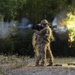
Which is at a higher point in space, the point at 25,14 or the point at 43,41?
the point at 25,14

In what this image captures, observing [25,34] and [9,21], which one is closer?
[25,34]

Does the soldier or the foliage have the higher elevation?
the foliage

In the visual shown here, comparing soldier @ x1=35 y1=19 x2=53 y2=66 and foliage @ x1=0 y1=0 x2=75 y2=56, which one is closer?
soldier @ x1=35 y1=19 x2=53 y2=66

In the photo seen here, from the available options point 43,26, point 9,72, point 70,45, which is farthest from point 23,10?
point 9,72

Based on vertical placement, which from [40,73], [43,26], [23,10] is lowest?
[40,73]

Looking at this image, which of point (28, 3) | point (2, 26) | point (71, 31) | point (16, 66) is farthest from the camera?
point (28, 3)

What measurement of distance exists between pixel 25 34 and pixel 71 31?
9.52 ft

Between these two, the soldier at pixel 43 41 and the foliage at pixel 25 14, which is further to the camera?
the foliage at pixel 25 14

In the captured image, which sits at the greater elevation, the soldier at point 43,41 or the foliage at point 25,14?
the foliage at point 25,14

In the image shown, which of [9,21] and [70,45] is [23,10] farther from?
[70,45]

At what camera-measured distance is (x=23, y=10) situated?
98.9 feet

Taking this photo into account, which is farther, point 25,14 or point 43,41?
point 25,14

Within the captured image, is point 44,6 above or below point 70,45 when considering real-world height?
above

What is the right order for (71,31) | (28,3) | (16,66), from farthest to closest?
(28,3), (71,31), (16,66)
